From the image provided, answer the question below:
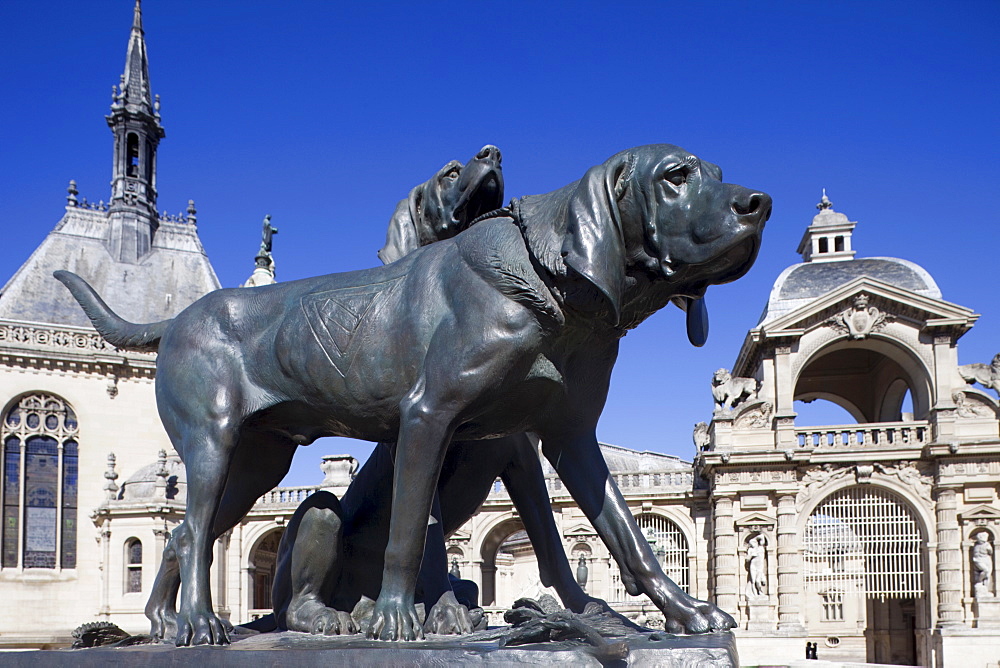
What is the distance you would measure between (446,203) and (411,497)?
4.40 ft

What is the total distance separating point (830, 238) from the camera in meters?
30.9

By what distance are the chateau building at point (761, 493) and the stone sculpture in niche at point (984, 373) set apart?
54 millimetres

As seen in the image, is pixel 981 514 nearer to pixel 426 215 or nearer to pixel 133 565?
pixel 133 565

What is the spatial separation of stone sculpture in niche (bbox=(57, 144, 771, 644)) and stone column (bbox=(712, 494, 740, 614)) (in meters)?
24.1

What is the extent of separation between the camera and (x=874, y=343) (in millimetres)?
27484

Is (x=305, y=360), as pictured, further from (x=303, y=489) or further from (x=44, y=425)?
(x=44, y=425)

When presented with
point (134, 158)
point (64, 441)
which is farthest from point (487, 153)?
point (134, 158)

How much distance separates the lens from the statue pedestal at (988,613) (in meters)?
24.4

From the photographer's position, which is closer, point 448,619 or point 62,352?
point 448,619

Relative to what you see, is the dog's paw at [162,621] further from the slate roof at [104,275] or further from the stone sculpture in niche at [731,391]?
the slate roof at [104,275]

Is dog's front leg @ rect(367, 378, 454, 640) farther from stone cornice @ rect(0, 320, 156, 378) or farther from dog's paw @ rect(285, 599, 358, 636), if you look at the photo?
stone cornice @ rect(0, 320, 156, 378)

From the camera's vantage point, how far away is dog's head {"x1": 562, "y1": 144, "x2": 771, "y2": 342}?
296 cm

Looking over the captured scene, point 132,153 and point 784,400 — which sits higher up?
point 132,153

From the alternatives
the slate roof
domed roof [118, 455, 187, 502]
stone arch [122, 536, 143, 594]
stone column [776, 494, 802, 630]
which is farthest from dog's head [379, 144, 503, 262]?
the slate roof
